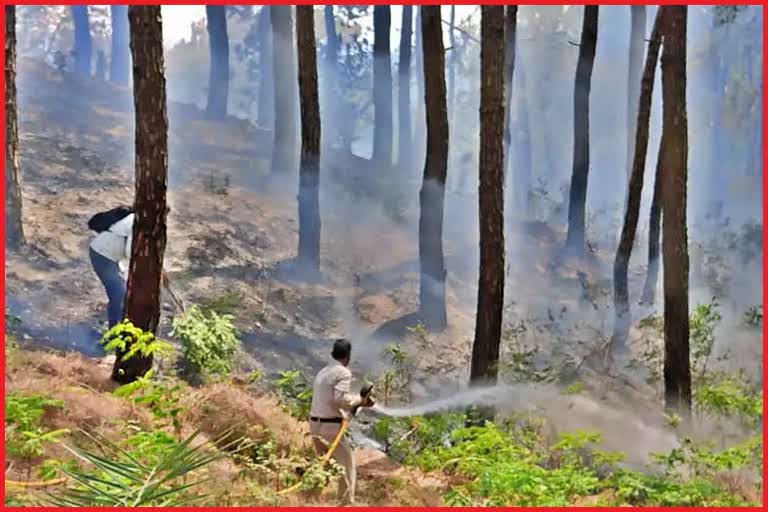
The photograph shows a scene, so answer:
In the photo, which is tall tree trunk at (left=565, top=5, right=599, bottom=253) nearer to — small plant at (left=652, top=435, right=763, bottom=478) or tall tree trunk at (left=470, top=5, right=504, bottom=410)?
tall tree trunk at (left=470, top=5, right=504, bottom=410)

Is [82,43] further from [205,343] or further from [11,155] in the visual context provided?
[205,343]

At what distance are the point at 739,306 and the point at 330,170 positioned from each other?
22.6ft

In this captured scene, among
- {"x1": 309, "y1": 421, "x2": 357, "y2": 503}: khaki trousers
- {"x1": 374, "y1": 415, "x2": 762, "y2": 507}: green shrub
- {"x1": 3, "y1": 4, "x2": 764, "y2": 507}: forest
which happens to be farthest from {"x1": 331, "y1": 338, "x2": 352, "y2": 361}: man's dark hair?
{"x1": 374, "y1": 415, "x2": 762, "y2": 507}: green shrub

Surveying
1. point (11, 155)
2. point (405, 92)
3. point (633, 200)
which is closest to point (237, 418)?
point (11, 155)

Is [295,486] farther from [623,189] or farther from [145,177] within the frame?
[623,189]

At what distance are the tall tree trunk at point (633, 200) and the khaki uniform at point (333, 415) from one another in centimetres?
824

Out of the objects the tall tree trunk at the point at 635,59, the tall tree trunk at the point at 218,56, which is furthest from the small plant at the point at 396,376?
the tall tree trunk at the point at 635,59

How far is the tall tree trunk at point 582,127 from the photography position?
15.9 metres

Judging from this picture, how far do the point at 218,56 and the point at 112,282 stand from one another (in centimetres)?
704

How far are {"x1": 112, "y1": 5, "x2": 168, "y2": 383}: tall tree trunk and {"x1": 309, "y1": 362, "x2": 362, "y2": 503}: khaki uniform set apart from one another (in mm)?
2723

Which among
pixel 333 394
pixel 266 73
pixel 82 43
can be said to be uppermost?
pixel 82 43

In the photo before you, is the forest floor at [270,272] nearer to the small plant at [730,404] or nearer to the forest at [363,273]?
the forest at [363,273]

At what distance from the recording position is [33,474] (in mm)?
5824

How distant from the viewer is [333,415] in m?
6.61
